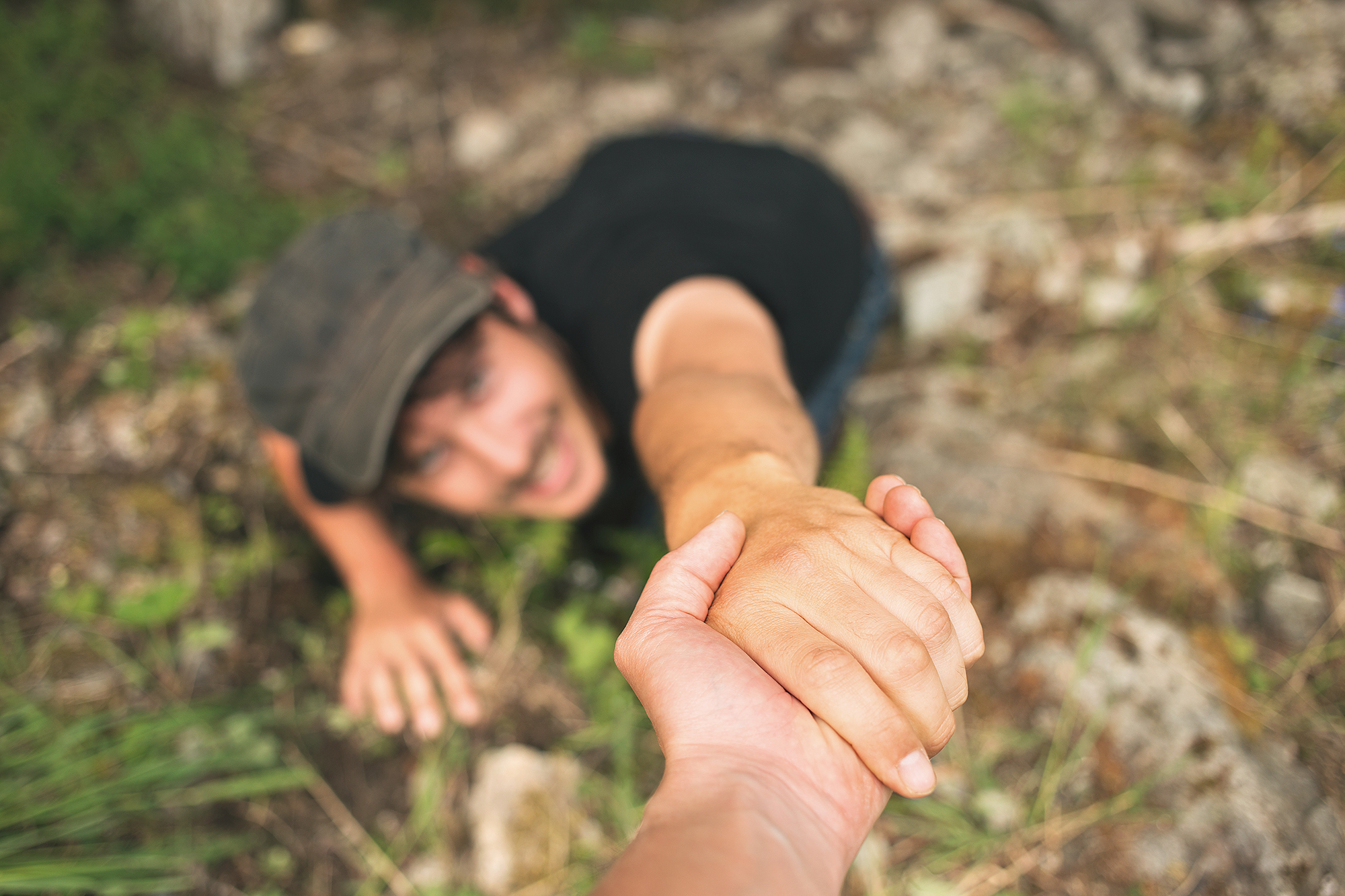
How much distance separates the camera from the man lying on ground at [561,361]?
1695mm

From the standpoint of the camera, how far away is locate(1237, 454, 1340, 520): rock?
230 cm

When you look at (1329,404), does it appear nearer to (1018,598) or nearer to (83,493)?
(1018,598)

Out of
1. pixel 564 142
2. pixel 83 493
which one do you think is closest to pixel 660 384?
pixel 83 493

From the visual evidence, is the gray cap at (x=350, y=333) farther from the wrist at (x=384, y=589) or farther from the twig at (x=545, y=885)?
the twig at (x=545, y=885)

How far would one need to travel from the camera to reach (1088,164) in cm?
358

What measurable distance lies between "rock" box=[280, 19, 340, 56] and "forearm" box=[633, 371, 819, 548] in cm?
475

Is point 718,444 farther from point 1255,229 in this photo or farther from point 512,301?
point 1255,229

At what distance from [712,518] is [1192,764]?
5.08 feet

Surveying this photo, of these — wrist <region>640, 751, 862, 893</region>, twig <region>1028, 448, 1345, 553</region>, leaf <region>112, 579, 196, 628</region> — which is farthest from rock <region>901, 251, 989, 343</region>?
leaf <region>112, 579, 196, 628</region>

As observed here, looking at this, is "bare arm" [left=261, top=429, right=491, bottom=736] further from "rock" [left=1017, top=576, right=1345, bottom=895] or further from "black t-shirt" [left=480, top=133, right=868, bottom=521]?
"rock" [left=1017, top=576, right=1345, bottom=895]

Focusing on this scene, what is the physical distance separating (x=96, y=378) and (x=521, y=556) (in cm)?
208

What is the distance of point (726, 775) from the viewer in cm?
91

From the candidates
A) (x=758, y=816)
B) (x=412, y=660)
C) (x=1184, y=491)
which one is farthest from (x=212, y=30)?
(x=1184, y=491)

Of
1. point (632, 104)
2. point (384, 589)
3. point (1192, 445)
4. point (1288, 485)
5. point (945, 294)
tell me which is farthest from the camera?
Answer: point (632, 104)
